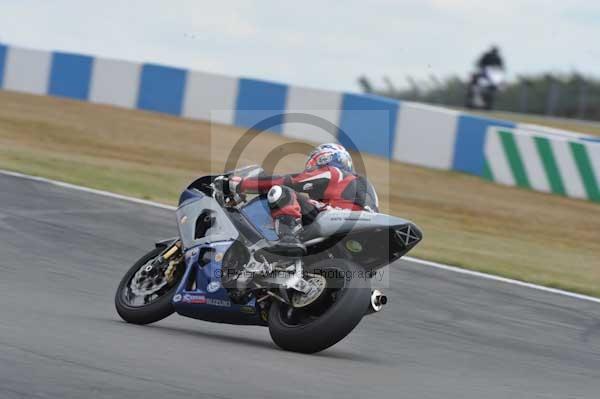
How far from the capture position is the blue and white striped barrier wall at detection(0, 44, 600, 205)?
21.3m

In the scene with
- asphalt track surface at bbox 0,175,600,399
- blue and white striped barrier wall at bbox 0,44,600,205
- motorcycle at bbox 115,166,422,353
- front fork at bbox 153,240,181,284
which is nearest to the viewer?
asphalt track surface at bbox 0,175,600,399

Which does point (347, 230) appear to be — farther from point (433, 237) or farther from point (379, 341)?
point (433, 237)

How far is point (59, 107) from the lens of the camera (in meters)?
25.2

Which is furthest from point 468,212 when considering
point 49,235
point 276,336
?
point 276,336

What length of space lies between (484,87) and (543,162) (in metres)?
16.0

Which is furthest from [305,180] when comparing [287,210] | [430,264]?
[430,264]

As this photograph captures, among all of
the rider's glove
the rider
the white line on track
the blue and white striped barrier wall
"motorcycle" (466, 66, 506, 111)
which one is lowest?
"motorcycle" (466, 66, 506, 111)

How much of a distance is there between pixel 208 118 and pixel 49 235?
49.6 ft

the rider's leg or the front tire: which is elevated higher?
the rider's leg

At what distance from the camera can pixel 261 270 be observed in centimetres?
698

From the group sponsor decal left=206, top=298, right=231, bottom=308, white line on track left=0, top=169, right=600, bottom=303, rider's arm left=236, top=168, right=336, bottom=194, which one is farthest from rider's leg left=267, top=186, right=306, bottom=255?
white line on track left=0, top=169, right=600, bottom=303

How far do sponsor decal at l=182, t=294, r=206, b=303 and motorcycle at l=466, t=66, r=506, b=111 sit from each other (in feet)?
93.2

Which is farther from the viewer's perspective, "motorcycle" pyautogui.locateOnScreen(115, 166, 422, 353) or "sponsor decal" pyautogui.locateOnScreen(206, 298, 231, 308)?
"sponsor decal" pyautogui.locateOnScreen(206, 298, 231, 308)

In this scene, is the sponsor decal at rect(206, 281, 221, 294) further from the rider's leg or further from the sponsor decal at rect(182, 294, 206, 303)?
the rider's leg
